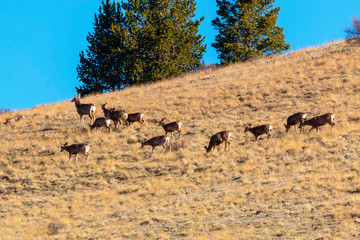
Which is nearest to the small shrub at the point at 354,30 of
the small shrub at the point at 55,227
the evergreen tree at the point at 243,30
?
the evergreen tree at the point at 243,30

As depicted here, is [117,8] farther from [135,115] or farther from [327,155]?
[327,155]

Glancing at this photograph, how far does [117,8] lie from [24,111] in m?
15.1

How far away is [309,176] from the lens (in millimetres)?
20984

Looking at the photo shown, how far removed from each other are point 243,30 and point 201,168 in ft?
95.6

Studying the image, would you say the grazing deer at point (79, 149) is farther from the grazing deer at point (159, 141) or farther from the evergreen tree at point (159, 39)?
the evergreen tree at point (159, 39)

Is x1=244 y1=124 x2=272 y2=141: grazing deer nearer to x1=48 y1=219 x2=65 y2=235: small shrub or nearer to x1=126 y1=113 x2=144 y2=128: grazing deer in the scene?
x1=126 y1=113 x2=144 y2=128: grazing deer

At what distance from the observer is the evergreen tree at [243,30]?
167ft

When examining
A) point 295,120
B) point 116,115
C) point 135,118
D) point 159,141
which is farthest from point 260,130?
point 116,115

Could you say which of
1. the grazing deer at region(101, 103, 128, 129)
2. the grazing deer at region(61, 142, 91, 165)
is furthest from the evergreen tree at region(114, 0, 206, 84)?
the grazing deer at region(61, 142, 91, 165)

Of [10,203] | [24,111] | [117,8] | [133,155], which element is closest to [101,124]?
[133,155]

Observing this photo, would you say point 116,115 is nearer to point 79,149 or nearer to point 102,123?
point 102,123

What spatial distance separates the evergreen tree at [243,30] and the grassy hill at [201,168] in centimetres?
905

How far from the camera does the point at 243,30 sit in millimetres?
51281

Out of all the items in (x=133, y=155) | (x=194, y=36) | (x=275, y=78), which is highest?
(x=194, y=36)
